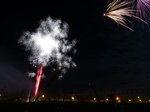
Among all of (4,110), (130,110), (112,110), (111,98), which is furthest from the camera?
(111,98)

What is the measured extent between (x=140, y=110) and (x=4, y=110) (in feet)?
21.3

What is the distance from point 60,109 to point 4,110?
2511 millimetres

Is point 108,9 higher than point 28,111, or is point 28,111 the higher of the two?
point 108,9

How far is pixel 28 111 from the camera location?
4879mm

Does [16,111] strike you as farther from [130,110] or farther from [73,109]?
[130,110]

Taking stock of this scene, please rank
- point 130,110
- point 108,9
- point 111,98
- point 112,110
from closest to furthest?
point 130,110 < point 112,110 < point 111,98 < point 108,9

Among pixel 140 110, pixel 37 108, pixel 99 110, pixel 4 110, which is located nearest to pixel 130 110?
pixel 140 110

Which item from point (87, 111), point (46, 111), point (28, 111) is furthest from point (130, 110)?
point (28, 111)

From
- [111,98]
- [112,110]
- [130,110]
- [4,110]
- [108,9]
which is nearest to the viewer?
[4,110]

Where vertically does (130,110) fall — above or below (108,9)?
below

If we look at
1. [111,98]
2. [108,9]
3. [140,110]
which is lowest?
[140,110]

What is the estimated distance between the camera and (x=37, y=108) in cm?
518

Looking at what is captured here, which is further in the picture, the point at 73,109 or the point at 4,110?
the point at 73,109

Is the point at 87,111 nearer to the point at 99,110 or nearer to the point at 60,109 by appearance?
the point at 99,110
